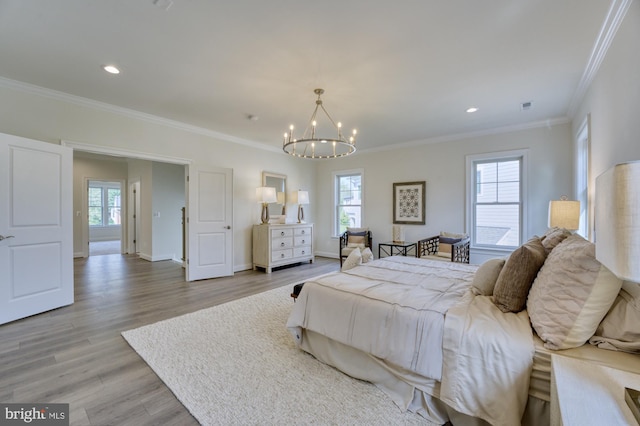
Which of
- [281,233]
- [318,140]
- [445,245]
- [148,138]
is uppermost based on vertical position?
[148,138]

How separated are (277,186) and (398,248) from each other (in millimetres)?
3072

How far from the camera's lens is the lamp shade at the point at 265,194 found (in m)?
5.47

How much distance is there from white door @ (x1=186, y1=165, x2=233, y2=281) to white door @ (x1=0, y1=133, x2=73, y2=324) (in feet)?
5.07

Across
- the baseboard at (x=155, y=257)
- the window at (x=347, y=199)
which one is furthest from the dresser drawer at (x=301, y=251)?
the baseboard at (x=155, y=257)

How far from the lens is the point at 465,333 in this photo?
1.48 meters

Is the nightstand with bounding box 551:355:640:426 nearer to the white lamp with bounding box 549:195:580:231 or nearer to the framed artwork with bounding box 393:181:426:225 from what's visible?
the white lamp with bounding box 549:195:580:231

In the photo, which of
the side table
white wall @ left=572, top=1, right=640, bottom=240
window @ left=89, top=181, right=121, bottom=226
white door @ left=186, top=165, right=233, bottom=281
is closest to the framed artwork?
the side table

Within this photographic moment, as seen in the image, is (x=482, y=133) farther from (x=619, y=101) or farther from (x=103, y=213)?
(x=103, y=213)

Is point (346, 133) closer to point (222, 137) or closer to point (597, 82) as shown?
point (222, 137)

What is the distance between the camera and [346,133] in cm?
496

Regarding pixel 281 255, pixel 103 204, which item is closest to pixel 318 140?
→ pixel 281 255

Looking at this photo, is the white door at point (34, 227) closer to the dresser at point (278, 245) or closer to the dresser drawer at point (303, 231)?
the dresser at point (278, 245)

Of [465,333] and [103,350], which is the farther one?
[103,350]

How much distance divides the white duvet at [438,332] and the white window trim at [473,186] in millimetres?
3057
